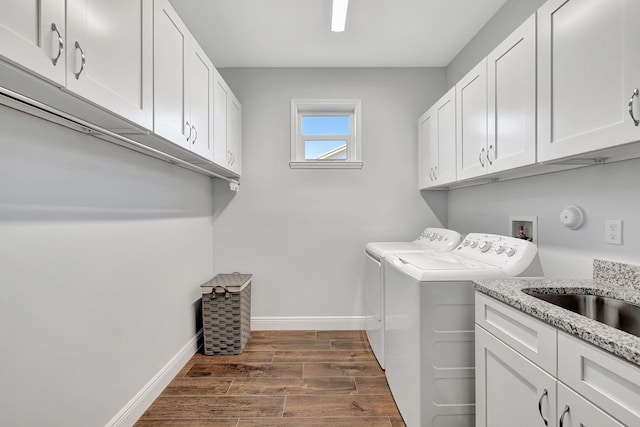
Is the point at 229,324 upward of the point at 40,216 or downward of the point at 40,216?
downward

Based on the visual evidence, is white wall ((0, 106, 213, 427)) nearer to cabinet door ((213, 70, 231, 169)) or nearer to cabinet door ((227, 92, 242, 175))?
cabinet door ((213, 70, 231, 169))

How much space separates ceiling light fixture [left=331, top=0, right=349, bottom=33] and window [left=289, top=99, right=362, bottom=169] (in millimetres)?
1003

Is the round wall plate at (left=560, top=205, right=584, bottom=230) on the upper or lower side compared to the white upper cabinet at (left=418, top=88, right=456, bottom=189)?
lower

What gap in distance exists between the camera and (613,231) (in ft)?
4.49

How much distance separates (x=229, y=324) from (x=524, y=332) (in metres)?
2.16

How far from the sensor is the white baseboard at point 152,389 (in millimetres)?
1661

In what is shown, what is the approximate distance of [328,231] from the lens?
3.15 m

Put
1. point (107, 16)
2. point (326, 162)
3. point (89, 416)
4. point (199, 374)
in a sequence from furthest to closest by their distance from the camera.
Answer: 1. point (326, 162)
2. point (199, 374)
3. point (89, 416)
4. point (107, 16)

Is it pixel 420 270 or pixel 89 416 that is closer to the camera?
pixel 89 416

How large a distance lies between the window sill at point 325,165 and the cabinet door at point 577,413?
7.95ft

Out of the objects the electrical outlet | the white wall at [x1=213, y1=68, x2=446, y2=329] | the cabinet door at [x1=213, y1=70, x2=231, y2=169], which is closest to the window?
the white wall at [x1=213, y1=68, x2=446, y2=329]

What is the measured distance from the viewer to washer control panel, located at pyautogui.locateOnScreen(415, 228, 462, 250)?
2.43 metres

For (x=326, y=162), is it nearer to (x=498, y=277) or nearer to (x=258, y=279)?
(x=258, y=279)

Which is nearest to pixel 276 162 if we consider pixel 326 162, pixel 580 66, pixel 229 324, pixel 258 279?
pixel 326 162
